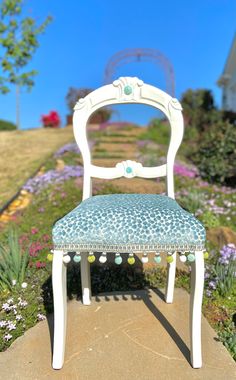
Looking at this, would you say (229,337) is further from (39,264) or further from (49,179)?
(49,179)

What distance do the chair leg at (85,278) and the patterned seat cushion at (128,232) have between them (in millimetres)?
693

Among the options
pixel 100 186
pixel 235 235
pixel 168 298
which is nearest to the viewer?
pixel 168 298

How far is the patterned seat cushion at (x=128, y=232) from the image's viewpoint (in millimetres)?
1742

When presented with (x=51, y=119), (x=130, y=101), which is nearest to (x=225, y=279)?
(x=130, y=101)

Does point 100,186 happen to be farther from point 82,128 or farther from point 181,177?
point 82,128

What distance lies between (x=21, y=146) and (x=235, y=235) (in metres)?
8.62

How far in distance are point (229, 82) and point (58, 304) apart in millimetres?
16785

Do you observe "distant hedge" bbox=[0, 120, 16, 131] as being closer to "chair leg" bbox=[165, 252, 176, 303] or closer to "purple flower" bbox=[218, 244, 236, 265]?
"purple flower" bbox=[218, 244, 236, 265]

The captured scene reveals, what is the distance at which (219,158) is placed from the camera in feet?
21.5

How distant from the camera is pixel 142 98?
2404 mm

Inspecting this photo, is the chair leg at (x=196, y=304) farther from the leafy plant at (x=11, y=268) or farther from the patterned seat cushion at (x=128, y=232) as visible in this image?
the leafy plant at (x=11, y=268)

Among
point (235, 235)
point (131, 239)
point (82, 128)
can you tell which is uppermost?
point (82, 128)

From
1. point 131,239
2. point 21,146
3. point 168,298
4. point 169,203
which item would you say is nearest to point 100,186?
point 168,298

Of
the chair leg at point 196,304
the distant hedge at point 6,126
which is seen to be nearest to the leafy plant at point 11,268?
the chair leg at point 196,304
